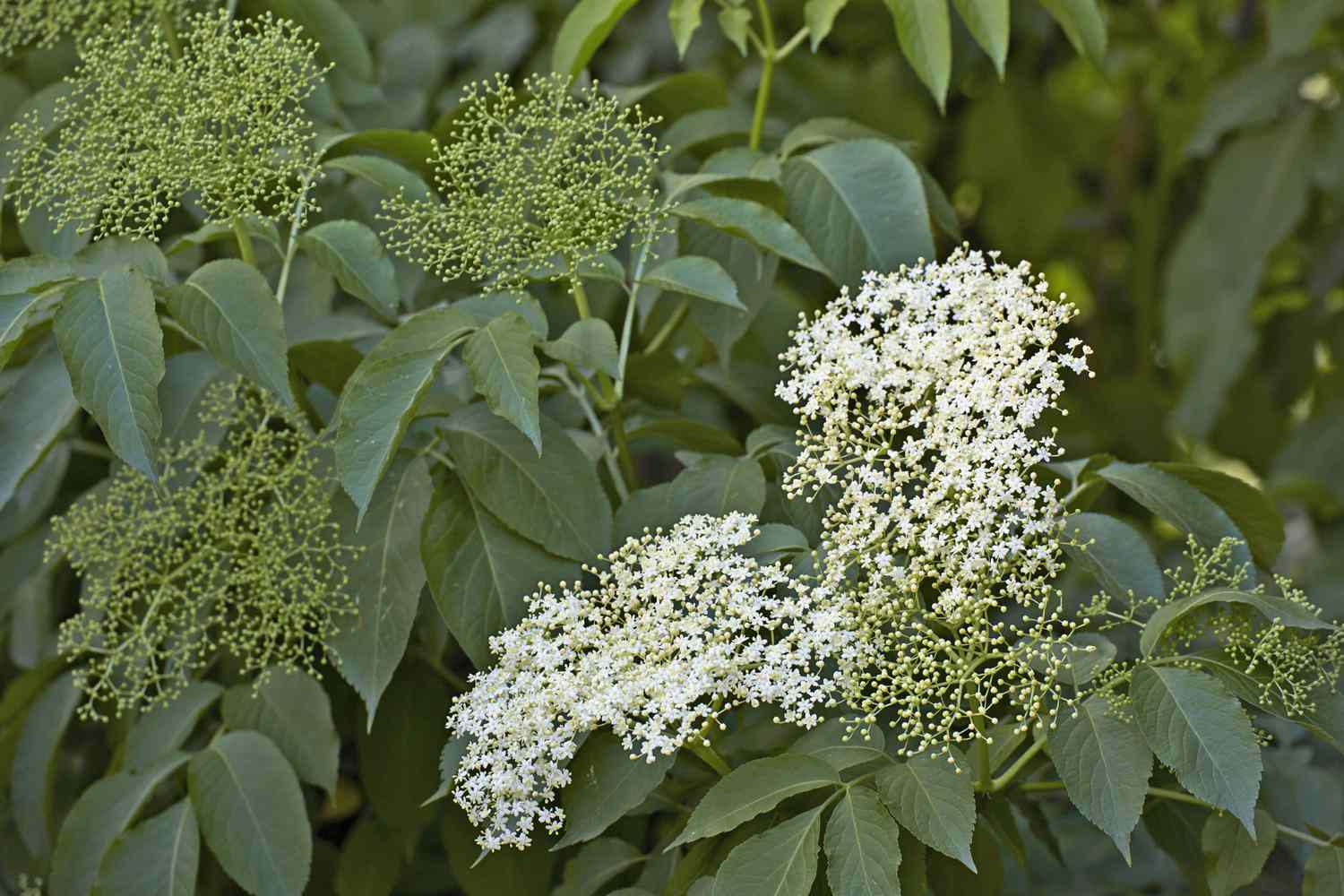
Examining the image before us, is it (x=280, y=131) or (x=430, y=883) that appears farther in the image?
(x=430, y=883)

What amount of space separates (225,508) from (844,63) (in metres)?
1.99

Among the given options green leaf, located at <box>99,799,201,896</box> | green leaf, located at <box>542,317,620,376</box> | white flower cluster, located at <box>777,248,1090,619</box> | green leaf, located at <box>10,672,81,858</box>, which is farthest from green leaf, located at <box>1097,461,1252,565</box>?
green leaf, located at <box>10,672,81,858</box>

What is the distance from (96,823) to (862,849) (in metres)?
0.77

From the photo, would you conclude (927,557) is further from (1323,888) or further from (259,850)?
(259,850)

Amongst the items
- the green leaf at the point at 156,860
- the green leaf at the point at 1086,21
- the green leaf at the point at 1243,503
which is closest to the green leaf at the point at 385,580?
the green leaf at the point at 156,860

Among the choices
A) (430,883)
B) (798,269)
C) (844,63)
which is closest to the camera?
(430,883)

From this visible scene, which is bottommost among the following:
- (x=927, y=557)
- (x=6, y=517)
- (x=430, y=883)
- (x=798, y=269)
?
(x=430, y=883)

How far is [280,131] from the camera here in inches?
49.8

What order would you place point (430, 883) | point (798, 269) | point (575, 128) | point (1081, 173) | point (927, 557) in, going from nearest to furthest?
point (927, 557)
point (575, 128)
point (430, 883)
point (798, 269)
point (1081, 173)

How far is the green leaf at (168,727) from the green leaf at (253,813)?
7 cm

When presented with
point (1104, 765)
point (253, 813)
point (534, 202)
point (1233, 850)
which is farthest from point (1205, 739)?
point (253, 813)

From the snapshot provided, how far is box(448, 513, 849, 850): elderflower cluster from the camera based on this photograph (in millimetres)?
1019

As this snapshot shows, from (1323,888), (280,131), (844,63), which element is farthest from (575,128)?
(844,63)

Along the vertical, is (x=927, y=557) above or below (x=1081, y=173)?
above
